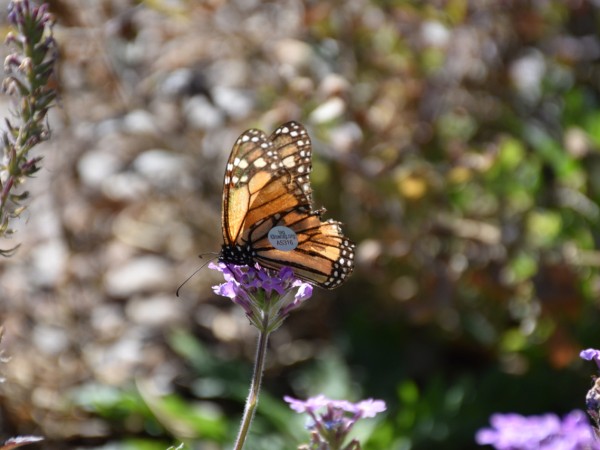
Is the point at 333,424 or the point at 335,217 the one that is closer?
the point at 333,424

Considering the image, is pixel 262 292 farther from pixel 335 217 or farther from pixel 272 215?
pixel 335 217

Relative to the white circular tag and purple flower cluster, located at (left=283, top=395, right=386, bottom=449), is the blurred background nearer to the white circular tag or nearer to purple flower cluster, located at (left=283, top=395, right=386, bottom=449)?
the white circular tag

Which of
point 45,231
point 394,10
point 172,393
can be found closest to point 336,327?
point 172,393

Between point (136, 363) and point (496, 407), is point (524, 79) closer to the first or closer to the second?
point (496, 407)

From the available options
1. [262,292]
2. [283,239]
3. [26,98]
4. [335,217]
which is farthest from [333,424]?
[335,217]

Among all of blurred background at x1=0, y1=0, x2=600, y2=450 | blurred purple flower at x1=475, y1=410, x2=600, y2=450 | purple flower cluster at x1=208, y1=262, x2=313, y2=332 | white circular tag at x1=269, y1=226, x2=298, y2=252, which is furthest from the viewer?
blurred background at x1=0, y1=0, x2=600, y2=450

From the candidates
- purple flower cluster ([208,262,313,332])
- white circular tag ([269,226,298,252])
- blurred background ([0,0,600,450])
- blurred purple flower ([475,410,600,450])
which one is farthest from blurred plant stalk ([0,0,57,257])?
blurred background ([0,0,600,450])
